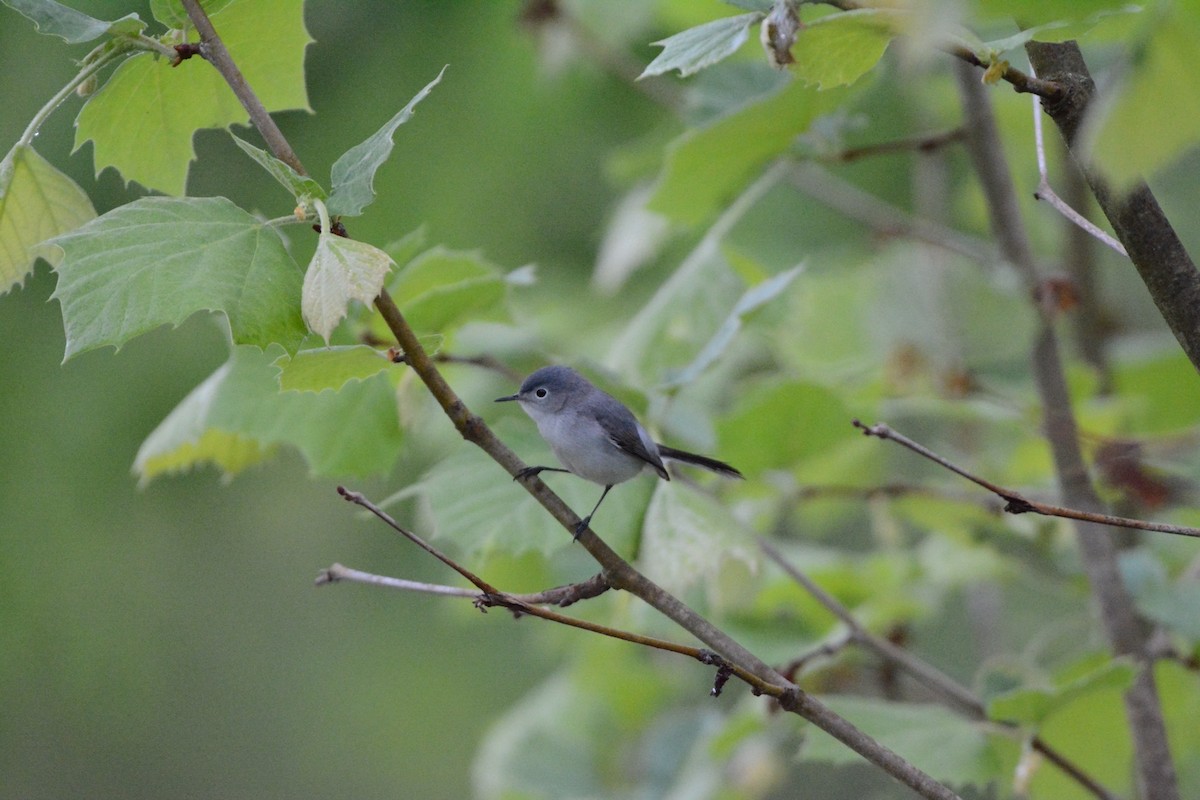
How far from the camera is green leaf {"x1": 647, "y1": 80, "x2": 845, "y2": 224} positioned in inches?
67.3

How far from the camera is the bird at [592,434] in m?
1.57

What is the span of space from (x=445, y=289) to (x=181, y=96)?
0.39 metres

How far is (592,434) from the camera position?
160cm

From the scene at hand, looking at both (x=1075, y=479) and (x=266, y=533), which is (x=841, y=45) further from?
(x=266, y=533)

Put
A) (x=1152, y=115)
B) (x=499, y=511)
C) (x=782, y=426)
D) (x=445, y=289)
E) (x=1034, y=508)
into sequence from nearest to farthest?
(x=1152, y=115) < (x=1034, y=508) < (x=445, y=289) < (x=499, y=511) < (x=782, y=426)

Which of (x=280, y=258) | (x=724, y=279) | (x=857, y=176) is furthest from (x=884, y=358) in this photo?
(x=280, y=258)

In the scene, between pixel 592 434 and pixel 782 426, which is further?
pixel 782 426

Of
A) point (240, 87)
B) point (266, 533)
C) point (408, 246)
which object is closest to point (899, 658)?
point (408, 246)

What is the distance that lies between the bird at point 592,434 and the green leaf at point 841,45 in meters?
0.68

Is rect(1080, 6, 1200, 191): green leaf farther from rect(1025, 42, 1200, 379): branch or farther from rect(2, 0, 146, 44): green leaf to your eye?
rect(2, 0, 146, 44): green leaf

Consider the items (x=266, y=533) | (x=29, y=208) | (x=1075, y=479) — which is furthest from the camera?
(x=266, y=533)

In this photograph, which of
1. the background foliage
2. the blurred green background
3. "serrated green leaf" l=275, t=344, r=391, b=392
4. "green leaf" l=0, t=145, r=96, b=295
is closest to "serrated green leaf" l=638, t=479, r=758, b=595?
the background foliage

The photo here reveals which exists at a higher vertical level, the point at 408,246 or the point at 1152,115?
the point at 1152,115

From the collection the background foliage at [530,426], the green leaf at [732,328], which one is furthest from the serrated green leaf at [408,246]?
the green leaf at [732,328]
